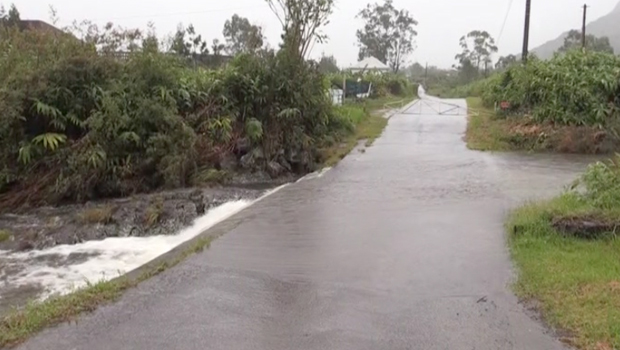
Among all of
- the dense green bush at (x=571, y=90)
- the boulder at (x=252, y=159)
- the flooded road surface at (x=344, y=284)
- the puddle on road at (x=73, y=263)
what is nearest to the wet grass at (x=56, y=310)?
the flooded road surface at (x=344, y=284)

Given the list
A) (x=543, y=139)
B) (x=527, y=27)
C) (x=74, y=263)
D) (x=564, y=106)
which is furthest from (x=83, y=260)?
(x=527, y=27)

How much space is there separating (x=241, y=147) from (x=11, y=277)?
764 centimetres

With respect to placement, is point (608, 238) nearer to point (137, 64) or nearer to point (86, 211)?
point (86, 211)

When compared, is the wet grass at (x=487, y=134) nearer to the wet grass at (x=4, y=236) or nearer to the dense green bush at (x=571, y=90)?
the dense green bush at (x=571, y=90)

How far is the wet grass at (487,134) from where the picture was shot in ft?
52.9

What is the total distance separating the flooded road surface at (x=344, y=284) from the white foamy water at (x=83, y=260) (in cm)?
110

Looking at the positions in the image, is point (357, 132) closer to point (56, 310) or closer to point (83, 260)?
point (83, 260)

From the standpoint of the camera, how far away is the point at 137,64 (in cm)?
1370

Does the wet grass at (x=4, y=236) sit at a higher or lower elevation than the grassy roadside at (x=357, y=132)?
lower

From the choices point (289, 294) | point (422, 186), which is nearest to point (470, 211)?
point (422, 186)

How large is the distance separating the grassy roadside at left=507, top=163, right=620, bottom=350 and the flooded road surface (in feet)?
0.65

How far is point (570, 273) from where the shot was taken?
5.71 m

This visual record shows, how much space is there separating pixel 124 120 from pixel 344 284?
8.16 meters

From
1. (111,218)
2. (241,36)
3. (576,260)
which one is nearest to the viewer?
(576,260)
